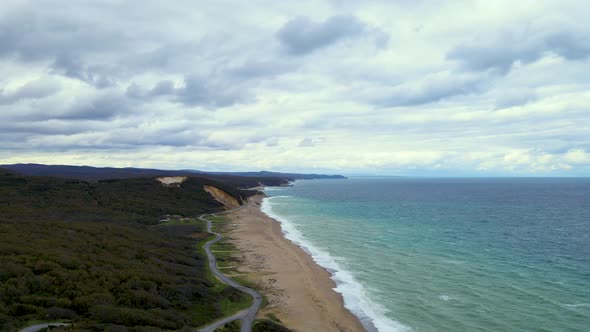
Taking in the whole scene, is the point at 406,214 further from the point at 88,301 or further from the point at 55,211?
the point at 88,301

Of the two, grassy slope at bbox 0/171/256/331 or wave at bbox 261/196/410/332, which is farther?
wave at bbox 261/196/410/332

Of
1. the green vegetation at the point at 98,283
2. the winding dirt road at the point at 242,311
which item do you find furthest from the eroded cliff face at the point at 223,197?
the green vegetation at the point at 98,283

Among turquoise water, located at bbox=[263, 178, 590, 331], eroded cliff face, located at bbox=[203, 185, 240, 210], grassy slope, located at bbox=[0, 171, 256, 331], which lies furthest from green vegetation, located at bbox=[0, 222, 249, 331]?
eroded cliff face, located at bbox=[203, 185, 240, 210]

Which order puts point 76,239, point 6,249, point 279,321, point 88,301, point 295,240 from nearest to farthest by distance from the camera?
point 88,301
point 279,321
point 6,249
point 76,239
point 295,240

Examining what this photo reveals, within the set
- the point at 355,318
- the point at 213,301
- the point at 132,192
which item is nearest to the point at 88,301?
the point at 213,301

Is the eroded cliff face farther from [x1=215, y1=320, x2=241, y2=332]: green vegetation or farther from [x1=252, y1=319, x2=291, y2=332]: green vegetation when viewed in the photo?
[x1=252, y1=319, x2=291, y2=332]: green vegetation
